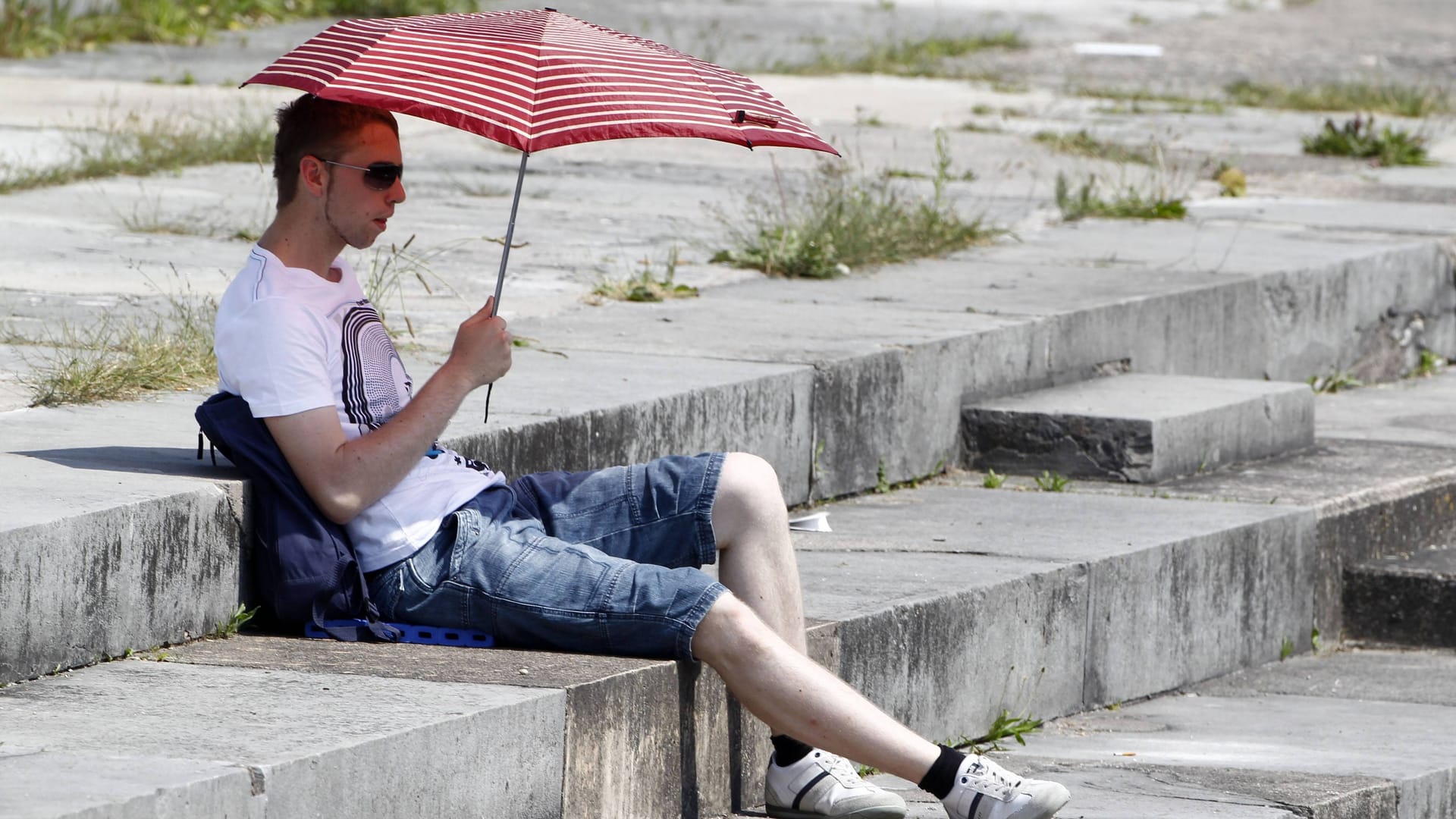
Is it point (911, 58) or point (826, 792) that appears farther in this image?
point (911, 58)

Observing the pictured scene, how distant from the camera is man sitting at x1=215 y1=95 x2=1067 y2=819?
11.4 feet

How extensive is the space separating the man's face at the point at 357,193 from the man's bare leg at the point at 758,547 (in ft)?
2.36

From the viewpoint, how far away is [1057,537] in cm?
483

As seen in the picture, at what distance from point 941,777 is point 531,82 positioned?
1233 millimetres

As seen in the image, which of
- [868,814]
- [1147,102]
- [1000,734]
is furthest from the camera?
[1147,102]

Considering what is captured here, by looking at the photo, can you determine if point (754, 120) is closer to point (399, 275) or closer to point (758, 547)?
point (758, 547)

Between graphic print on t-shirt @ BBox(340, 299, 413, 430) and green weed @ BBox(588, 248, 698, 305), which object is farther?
green weed @ BBox(588, 248, 698, 305)

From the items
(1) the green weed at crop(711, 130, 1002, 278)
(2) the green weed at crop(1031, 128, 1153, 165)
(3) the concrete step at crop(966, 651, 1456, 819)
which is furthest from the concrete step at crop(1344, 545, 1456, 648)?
(2) the green weed at crop(1031, 128, 1153, 165)

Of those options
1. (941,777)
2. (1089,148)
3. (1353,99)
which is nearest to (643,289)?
(941,777)

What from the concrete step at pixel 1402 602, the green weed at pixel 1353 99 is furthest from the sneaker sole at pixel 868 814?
the green weed at pixel 1353 99

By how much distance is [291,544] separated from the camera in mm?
3508

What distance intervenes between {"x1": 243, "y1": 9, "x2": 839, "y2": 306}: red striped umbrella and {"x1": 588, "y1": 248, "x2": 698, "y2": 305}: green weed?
212 cm

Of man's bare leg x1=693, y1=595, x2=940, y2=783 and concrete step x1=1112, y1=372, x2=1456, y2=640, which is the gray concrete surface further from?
man's bare leg x1=693, y1=595, x2=940, y2=783

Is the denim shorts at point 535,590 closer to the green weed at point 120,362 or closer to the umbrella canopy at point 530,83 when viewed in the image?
the umbrella canopy at point 530,83
